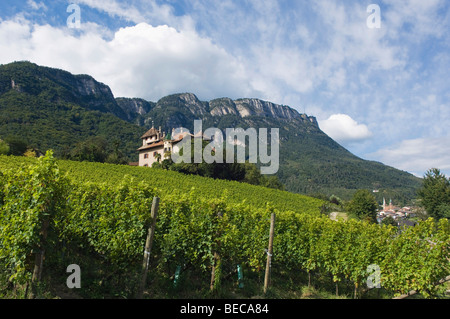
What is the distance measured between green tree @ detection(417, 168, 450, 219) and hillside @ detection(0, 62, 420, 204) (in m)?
66.8

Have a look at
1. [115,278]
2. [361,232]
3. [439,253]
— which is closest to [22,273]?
[115,278]

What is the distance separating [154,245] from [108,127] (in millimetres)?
106349

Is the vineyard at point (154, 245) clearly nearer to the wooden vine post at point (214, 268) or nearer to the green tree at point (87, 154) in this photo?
the wooden vine post at point (214, 268)

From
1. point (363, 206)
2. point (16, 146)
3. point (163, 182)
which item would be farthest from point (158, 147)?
point (363, 206)

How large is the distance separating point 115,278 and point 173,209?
2.03 metres

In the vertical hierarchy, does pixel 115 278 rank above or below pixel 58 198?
below

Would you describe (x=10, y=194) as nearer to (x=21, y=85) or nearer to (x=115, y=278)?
(x=115, y=278)

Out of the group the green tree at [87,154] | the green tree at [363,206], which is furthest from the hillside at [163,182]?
the green tree at [87,154]

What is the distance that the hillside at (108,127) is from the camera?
2908 inches

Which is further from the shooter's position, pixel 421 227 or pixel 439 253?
pixel 421 227

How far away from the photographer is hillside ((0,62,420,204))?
73.9m

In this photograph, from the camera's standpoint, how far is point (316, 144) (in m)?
189

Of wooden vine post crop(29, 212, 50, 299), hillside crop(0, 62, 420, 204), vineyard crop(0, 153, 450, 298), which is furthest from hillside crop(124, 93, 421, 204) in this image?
wooden vine post crop(29, 212, 50, 299)
